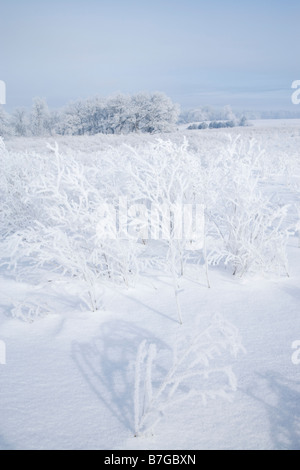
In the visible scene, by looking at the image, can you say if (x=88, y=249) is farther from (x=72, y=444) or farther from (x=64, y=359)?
(x=72, y=444)

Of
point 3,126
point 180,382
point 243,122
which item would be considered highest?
point 243,122

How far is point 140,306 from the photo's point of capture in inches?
123

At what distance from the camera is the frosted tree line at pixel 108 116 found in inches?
1419

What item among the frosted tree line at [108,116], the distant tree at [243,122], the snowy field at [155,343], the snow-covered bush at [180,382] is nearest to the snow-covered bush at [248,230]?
the snowy field at [155,343]

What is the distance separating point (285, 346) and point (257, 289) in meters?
0.98

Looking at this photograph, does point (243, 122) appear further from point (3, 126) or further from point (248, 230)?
point (248, 230)

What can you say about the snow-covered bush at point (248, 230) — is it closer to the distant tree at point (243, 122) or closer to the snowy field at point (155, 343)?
the snowy field at point (155, 343)

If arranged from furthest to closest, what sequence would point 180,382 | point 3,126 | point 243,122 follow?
point 243,122 → point 3,126 → point 180,382

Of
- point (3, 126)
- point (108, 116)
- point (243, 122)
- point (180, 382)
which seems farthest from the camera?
point (243, 122)

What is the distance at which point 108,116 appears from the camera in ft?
131

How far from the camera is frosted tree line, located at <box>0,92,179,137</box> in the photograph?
36031mm

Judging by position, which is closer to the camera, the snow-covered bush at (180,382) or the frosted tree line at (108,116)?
the snow-covered bush at (180,382)

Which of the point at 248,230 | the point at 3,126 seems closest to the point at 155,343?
the point at 248,230

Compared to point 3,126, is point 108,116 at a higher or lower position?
higher
